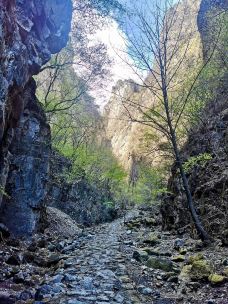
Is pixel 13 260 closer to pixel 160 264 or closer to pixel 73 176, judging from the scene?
pixel 160 264

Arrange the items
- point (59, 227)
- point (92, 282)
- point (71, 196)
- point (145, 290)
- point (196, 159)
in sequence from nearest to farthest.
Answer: point (145, 290), point (92, 282), point (196, 159), point (59, 227), point (71, 196)

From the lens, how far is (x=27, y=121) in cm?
1265

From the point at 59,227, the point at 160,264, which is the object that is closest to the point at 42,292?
the point at 160,264

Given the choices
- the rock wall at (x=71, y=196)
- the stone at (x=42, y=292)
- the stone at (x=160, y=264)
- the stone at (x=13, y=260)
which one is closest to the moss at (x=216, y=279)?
the stone at (x=160, y=264)

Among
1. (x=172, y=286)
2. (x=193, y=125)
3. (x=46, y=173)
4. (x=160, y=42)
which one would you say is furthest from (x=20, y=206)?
(x=193, y=125)

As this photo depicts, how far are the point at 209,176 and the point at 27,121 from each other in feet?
23.7

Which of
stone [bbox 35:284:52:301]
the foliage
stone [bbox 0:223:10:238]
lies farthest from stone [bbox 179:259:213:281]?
stone [bbox 0:223:10:238]

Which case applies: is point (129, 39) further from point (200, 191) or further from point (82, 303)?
point (82, 303)

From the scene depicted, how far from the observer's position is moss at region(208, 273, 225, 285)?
592cm

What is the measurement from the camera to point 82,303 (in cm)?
520

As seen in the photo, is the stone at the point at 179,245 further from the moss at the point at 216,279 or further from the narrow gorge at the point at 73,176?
the moss at the point at 216,279

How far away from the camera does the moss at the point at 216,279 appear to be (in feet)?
19.4

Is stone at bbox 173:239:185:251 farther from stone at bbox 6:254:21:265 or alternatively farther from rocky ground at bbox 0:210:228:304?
stone at bbox 6:254:21:265

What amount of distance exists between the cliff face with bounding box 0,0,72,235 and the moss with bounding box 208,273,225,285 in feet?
19.8
